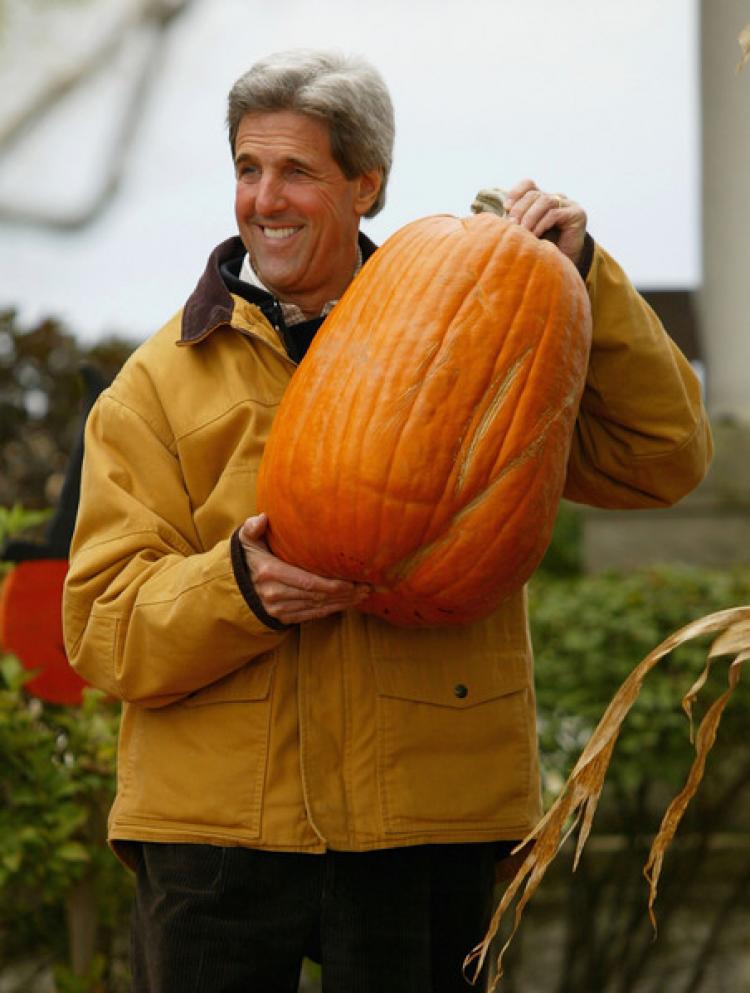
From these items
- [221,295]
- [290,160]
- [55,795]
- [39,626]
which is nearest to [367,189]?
[290,160]

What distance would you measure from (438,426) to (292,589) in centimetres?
31

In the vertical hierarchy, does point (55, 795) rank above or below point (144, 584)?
below

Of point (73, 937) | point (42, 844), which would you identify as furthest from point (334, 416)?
point (73, 937)

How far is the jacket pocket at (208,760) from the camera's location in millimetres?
2270

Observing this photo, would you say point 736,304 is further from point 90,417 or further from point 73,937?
point 90,417

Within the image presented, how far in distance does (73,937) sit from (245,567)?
165 cm

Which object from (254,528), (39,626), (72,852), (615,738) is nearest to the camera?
(615,738)

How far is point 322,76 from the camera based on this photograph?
237 cm

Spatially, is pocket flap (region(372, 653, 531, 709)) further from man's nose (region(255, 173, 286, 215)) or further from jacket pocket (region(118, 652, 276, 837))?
man's nose (region(255, 173, 286, 215))

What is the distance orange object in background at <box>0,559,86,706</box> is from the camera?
319 centimetres

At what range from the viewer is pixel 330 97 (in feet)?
7.74

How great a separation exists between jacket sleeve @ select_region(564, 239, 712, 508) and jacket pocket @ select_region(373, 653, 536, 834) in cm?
35

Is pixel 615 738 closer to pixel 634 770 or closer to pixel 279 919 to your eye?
pixel 279 919

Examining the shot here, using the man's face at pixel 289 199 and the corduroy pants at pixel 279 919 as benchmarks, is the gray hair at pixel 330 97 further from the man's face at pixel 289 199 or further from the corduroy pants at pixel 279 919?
the corduroy pants at pixel 279 919
